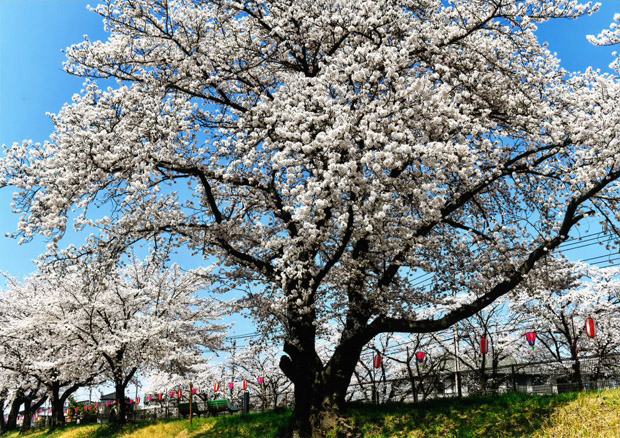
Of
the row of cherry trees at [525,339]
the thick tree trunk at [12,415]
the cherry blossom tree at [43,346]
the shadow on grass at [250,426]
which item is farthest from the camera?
the thick tree trunk at [12,415]

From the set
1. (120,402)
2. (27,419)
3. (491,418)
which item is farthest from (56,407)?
(491,418)

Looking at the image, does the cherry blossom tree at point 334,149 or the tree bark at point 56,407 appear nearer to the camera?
the cherry blossom tree at point 334,149

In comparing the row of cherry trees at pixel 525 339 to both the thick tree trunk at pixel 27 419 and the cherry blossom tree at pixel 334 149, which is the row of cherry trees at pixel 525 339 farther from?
the thick tree trunk at pixel 27 419

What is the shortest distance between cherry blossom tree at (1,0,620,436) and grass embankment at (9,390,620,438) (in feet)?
4.48

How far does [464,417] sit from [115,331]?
1537 cm

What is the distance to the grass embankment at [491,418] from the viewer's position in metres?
9.21

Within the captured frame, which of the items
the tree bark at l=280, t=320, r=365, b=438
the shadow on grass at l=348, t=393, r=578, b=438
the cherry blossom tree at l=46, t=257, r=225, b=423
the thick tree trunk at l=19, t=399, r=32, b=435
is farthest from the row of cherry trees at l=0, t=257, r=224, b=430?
the shadow on grass at l=348, t=393, r=578, b=438

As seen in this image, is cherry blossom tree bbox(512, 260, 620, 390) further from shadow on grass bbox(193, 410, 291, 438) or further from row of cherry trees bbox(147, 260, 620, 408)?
shadow on grass bbox(193, 410, 291, 438)

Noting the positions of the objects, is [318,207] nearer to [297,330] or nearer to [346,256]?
[346,256]

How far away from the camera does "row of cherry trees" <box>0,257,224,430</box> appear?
2106 centimetres

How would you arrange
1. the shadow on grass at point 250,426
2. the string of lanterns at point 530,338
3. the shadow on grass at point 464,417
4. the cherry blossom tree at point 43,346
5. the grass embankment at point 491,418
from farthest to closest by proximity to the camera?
the cherry blossom tree at point 43,346, the string of lanterns at point 530,338, the shadow on grass at point 250,426, the shadow on grass at point 464,417, the grass embankment at point 491,418

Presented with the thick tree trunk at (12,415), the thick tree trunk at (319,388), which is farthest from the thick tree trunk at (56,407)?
the thick tree trunk at (319,388)

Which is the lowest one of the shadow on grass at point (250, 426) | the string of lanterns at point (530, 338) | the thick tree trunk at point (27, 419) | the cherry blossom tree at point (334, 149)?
the thick tree trunk at point (27, 419)

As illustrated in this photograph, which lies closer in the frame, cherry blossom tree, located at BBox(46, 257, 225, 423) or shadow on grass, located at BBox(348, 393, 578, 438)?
shadow on grass, located at BBox(348, 393, 578, 438)
